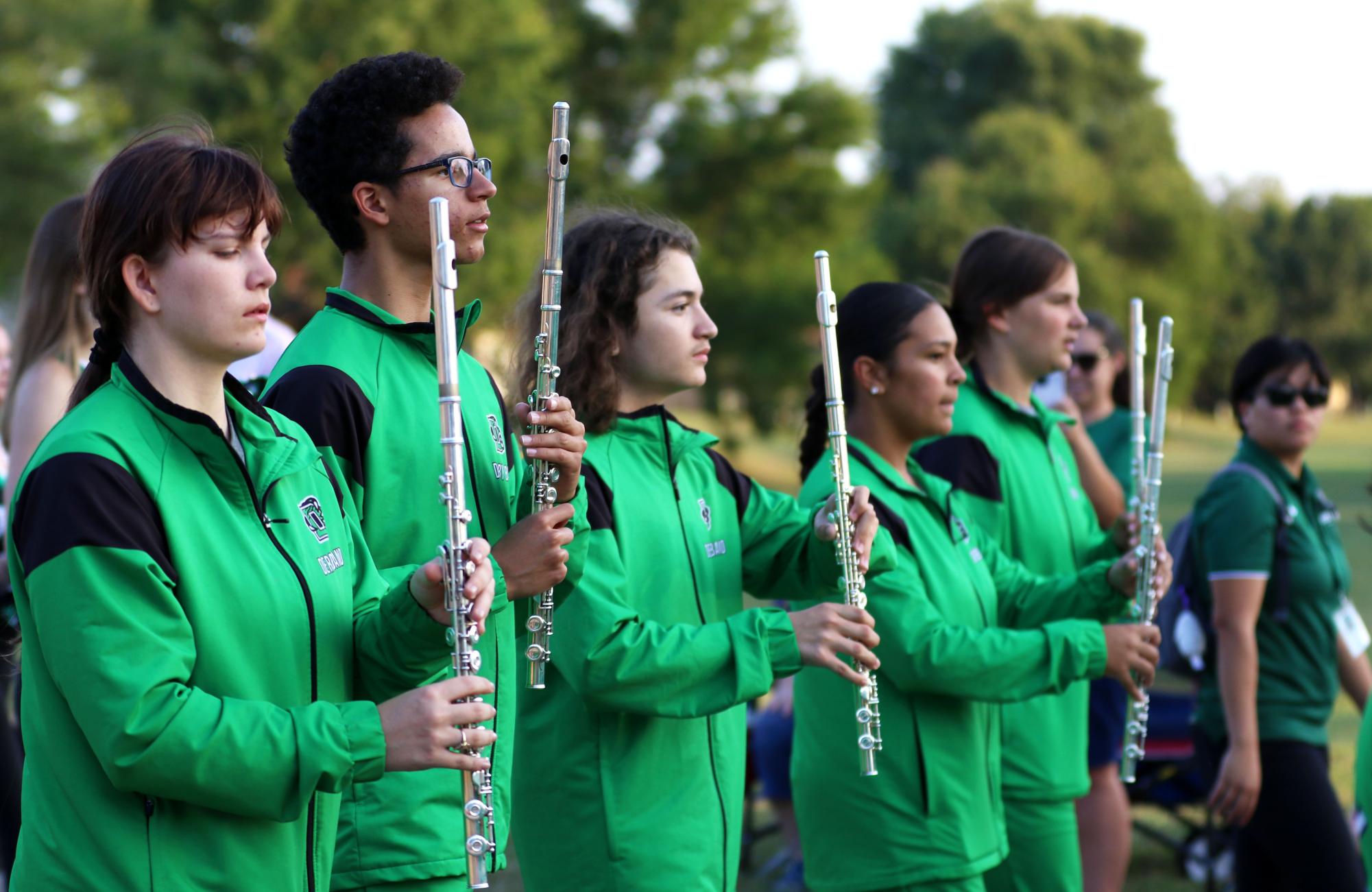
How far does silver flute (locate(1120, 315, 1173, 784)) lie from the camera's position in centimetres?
445

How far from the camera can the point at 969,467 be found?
16.1 feet

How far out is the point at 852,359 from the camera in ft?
14.8

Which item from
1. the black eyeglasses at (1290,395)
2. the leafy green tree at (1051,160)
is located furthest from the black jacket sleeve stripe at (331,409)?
the leafy green tree at (1051,160)

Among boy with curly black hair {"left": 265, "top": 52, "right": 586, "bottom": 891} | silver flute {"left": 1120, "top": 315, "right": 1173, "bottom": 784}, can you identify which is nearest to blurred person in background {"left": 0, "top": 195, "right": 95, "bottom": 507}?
boy with curly black hair {"left": 265, "top": 52, "right": 586, "bottom": 891}

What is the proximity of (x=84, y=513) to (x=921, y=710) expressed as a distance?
8.11ft

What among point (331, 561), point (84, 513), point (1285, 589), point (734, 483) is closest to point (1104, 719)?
point (1285, 589)

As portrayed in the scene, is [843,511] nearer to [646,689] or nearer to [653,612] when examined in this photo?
[653,612]

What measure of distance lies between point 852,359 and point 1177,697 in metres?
3.75

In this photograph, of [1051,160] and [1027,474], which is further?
[1051,160]

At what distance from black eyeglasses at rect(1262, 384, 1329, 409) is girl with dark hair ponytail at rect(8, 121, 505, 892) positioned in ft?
12.4

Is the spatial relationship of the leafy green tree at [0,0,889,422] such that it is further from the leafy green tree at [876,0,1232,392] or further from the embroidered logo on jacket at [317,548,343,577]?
the embroidered logo on jacket at [317,548,343,577]

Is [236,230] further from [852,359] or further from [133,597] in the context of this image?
[852,359]

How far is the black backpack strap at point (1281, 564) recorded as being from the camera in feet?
17.1

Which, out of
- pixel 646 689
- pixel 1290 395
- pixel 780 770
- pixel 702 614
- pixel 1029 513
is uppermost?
pixel 1290 395
